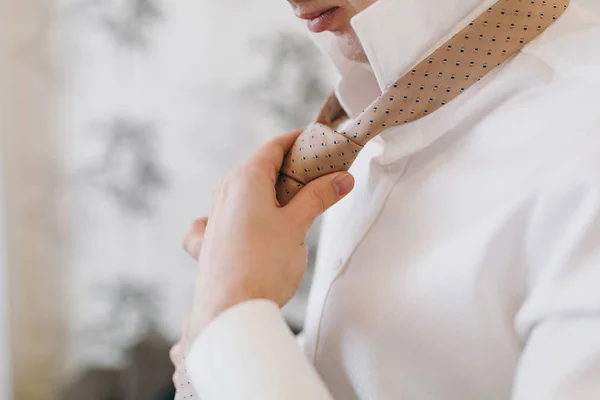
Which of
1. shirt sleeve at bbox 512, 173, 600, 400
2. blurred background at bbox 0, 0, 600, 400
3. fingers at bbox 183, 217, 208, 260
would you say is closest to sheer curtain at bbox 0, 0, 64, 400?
blurred background at bbox 0, 0, 600, 400

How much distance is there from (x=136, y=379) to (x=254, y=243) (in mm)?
1019

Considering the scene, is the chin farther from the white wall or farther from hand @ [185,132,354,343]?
the white wall

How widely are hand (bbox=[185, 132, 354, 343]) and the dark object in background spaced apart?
0.91 metres

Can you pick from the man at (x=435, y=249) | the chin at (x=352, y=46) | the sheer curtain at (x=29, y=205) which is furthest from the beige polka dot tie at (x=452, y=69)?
→ the sheer curtain at (x=29, y=205)

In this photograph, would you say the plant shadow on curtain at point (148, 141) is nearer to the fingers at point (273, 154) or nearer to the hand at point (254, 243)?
the fingers at point (273, 154)

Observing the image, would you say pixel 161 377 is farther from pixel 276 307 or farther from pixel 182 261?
pixel 276 307

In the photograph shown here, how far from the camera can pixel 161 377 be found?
140cm

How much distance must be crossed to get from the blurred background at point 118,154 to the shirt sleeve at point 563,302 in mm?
895

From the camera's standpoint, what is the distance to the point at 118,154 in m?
1.51

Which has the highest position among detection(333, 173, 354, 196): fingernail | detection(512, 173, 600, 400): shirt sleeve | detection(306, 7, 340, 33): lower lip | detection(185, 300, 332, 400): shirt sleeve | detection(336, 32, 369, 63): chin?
detection(306, 7, 340, 33): lower lip

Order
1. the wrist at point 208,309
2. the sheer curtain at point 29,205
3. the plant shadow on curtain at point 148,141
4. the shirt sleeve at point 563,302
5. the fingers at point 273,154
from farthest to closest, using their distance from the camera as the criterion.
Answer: the sheer curtain at point 29,205
the plant shadow on curtain at point 148,141
the fingers at point 273,154
the wrist at point 208,309
the shirt sleeve at point 563,302

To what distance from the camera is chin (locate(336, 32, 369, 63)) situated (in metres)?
0.69

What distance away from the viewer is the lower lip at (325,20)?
663mm

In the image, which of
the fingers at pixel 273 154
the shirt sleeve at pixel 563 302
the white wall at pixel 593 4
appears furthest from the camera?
the white wall at pixel 593 4
